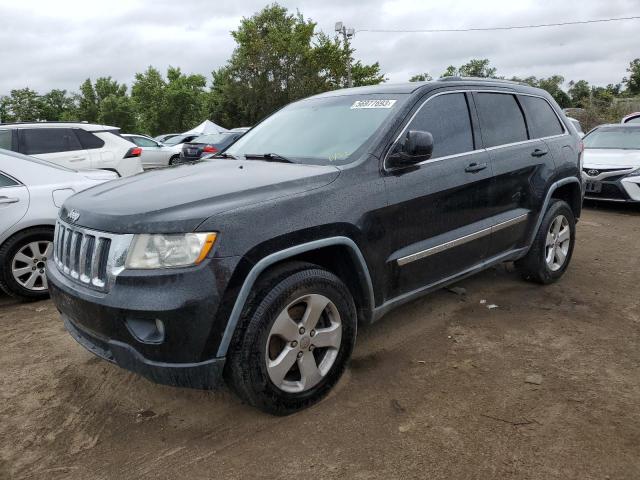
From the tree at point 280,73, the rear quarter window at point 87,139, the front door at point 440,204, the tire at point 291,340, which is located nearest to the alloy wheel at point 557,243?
the front door at point 440,204

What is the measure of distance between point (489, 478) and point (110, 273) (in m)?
1.92

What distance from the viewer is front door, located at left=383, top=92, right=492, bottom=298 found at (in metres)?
3.13

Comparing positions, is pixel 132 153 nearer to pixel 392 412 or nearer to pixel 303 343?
pixel 303 343

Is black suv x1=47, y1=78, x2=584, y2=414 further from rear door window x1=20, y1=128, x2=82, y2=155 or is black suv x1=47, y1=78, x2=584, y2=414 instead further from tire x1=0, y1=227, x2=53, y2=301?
rear door window x1=20, y1=128, x2=82, y2=155

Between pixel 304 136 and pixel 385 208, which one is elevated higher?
pixel 304 136

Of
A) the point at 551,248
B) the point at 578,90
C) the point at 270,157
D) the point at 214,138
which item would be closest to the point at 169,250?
the point at 270,157

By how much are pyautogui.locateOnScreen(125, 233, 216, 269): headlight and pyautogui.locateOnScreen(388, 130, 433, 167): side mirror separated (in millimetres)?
1290

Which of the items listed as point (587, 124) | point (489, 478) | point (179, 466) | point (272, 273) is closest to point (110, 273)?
point (272, 273)

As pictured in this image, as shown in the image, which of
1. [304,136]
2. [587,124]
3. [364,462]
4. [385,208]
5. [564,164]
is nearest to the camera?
[364,462]

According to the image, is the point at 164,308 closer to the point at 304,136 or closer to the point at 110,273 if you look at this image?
the point at 110,273

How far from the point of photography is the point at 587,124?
939 inches

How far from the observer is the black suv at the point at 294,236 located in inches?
93.4

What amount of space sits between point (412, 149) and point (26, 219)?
11.5ft

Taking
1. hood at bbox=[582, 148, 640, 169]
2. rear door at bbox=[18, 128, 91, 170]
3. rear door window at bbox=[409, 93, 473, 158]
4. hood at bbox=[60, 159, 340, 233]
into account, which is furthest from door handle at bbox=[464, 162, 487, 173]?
rear door at bbox=[18, 128, 91, 170]
